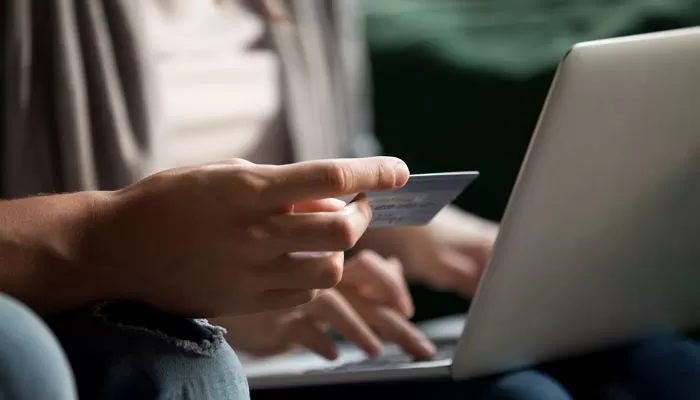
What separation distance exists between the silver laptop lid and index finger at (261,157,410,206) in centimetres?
14

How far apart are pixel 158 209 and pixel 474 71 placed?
36.5 inches

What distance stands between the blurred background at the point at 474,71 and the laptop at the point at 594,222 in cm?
59

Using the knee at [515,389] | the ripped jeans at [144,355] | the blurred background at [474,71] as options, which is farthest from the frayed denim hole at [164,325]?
the blurred background at [474,71]

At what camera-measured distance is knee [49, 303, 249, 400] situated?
0.49m

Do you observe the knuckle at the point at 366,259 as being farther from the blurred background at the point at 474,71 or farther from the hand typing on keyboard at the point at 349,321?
the blurred background at the point at 474,71

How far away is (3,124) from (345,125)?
0.54 m

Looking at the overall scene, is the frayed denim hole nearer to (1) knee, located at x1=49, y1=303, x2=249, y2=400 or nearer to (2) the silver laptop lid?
(1) knee, located at x1=49, y1=303, x2=249, y2=400

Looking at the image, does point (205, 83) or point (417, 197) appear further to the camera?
point (205, 83)

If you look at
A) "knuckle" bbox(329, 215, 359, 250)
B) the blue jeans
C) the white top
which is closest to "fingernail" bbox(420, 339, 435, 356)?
the blue jeans

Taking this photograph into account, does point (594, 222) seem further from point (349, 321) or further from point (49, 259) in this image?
point (49, 259)

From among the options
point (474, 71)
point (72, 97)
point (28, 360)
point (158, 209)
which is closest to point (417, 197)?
point (158, 209)

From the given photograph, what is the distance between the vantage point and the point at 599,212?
25.2 inches

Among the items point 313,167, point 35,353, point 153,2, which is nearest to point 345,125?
point 153,2

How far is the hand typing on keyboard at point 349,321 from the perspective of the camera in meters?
0.84
